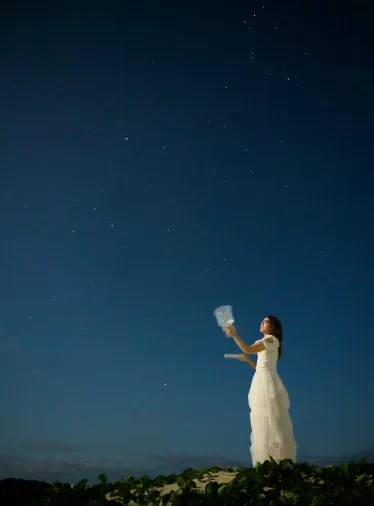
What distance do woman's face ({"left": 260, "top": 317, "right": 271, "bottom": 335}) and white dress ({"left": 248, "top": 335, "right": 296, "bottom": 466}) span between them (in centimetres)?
17

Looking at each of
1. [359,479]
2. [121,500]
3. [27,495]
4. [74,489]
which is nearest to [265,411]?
[359,479]

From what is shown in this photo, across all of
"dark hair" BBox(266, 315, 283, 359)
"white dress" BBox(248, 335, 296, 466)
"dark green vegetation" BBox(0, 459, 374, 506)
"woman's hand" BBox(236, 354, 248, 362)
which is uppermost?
"dark hair" BBox(266, 315, 283, 359)

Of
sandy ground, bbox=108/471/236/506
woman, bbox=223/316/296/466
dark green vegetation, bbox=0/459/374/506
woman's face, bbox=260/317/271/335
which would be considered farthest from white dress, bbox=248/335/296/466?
sandy ground, bbox=108/471/236/506

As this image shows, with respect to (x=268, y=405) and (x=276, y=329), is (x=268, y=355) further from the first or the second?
(x=268, y=405)

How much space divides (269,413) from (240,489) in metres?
1.42

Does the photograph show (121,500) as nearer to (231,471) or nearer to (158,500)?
(158,500)

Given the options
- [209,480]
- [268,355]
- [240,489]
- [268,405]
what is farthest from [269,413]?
[209,480]

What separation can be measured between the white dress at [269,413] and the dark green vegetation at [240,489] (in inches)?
12.1

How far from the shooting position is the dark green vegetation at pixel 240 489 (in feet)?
26.3

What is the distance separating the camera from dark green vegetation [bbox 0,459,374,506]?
802 cm

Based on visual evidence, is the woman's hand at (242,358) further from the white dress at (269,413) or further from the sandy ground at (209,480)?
the sandy ground at (209,480)

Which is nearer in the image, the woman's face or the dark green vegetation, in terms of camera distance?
the dark green vegetation

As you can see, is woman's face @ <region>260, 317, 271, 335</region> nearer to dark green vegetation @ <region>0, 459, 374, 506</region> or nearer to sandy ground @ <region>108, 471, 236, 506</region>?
dark green vegetation @ <region>0, 459, 374, 506</region>

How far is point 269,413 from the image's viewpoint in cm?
924
